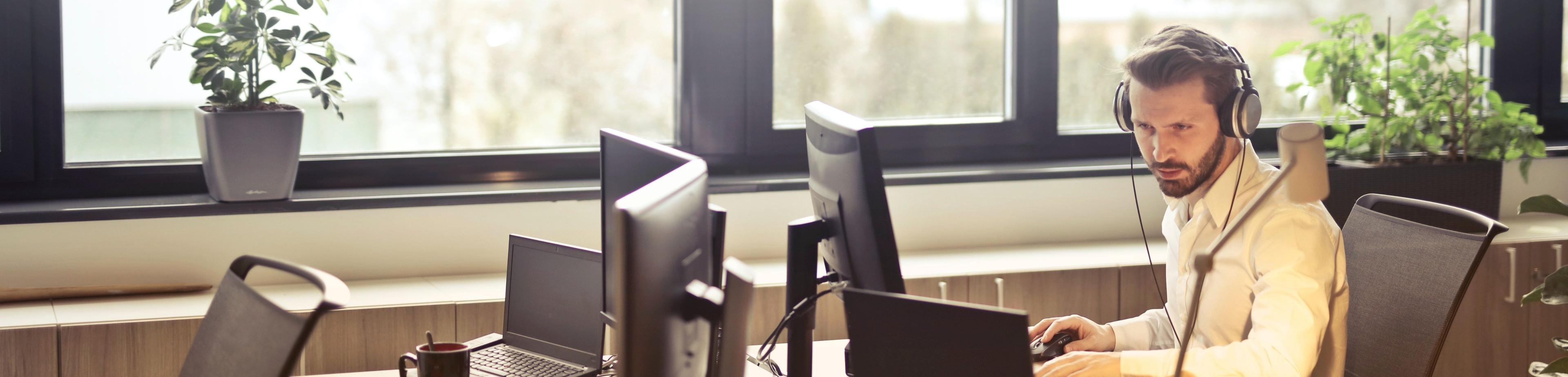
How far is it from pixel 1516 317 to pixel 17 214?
3.18 m

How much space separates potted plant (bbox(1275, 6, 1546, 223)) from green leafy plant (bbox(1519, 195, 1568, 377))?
Answer: 2.72ft

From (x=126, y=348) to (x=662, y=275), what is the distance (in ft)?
4.50

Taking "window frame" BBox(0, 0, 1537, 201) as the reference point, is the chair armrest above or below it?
below

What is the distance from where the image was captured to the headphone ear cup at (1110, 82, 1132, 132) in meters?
1.61

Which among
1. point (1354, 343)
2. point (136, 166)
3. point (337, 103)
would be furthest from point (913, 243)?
point (136, 166)

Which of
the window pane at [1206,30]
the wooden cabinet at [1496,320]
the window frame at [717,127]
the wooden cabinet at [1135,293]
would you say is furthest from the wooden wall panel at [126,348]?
the wooden cabinet at [1496,320]

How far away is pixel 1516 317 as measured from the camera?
2.52m

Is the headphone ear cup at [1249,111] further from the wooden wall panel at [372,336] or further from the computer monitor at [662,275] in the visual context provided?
the wooden wall panel at [372,336]

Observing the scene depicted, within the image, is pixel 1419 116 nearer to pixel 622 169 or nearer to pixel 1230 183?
pixel 1230 183

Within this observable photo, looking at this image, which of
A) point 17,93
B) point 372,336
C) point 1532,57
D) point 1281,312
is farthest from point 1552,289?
point 17,93

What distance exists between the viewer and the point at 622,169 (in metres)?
1.40

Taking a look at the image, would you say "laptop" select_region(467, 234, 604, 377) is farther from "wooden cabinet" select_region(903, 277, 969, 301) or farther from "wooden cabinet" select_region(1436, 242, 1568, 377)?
"wooden cabinet" select_region(1436, 242, 1568, 377)

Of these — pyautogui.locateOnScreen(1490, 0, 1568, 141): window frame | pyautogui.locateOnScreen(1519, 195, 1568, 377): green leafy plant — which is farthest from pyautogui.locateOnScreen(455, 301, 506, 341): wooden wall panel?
pyautogui.locateOnScreen(1490, 0, 1568, 141): window frame

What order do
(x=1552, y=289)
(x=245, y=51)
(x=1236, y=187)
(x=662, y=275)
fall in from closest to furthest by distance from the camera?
(x=662, y=275) < (x=1236, y=187) < (x=1552, y=289) < (x=245, y=51)
